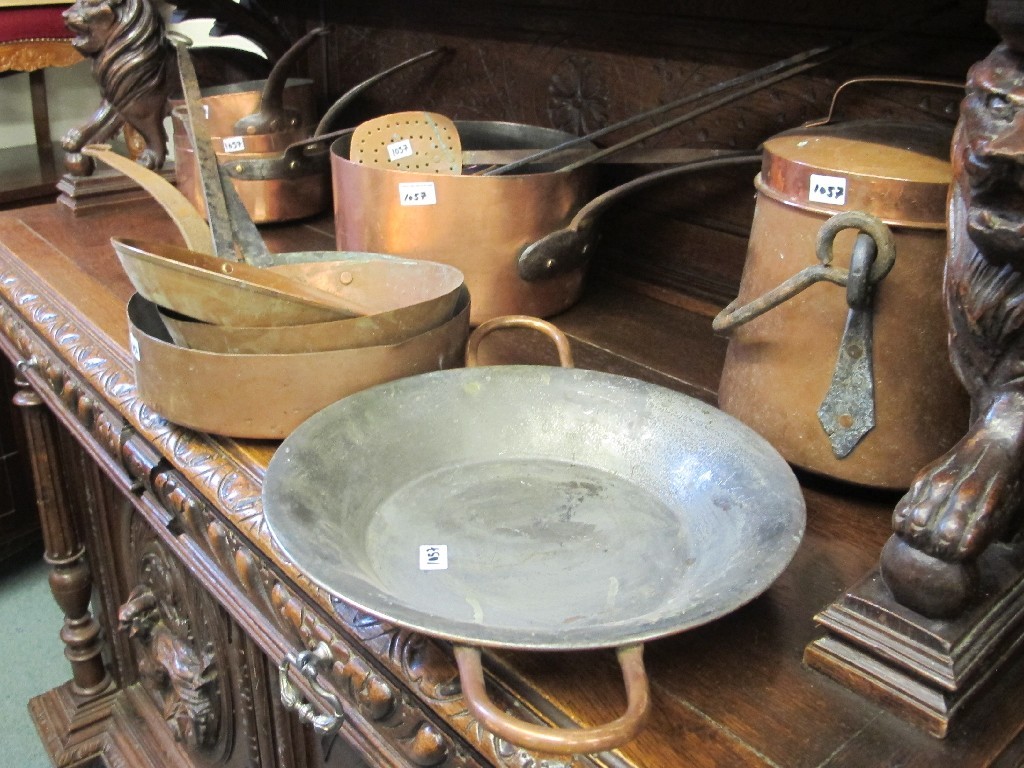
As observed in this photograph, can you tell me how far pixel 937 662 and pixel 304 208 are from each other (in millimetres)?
912

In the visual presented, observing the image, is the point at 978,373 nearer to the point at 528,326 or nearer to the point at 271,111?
the point at 528,326

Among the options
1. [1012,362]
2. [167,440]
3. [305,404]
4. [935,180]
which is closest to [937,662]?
[1012,362]

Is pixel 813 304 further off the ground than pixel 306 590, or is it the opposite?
pixel 813 304

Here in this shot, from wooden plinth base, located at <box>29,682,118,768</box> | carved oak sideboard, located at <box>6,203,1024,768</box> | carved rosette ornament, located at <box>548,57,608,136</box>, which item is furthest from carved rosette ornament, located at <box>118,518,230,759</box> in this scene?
carved rosette ornament, located at <box>548,57,608,136</box>

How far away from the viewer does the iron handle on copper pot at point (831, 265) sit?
0.50 metres

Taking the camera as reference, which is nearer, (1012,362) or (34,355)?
(1012,362)

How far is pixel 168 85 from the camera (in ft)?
4.18

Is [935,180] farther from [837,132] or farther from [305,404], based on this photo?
[305,404]

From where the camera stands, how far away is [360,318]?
0.62 meters

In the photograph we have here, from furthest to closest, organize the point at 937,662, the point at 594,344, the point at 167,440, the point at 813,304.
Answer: the point at 594,344 < the point at 167,440 < the point at 813,304 < the point at 937,662

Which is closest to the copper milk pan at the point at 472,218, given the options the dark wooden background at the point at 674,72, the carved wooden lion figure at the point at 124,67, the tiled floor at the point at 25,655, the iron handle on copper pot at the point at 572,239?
the iron handle on copper pot at the point at 572,239

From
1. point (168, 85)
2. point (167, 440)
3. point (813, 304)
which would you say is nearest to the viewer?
point (813, 304)

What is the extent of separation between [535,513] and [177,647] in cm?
59

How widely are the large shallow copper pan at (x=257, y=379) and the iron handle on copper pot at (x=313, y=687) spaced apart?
14cm
